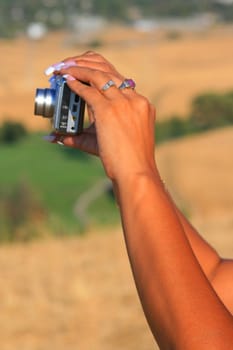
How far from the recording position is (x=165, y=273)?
1.54m

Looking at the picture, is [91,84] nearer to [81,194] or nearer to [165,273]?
[165,273]

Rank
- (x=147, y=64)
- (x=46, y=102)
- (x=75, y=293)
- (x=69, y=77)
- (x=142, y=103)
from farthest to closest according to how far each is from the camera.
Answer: (x=147, y=64)
(x=75, y=293)
(x=46, y=102)
(x=69, y=77)
(x=142, y=103)

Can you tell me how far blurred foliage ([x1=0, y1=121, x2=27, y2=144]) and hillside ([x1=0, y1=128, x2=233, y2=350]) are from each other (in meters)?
11.2

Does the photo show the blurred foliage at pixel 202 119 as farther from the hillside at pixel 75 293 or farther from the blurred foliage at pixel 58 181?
the hillside at pixel 75 293

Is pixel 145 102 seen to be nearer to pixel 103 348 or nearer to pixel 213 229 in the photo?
pixel 103 348

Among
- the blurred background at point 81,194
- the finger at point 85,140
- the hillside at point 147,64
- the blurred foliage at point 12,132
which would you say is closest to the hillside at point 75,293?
the blurred background at point 81,194

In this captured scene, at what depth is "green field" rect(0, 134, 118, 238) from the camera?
37.9 feet

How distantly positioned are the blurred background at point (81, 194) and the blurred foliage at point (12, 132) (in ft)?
0.09

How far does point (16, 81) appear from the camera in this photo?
1439 inches

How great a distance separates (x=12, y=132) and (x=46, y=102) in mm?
20693

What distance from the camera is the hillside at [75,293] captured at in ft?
19.2

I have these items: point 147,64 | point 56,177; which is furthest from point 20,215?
point 147,64

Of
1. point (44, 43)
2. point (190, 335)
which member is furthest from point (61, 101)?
point (44, 43)

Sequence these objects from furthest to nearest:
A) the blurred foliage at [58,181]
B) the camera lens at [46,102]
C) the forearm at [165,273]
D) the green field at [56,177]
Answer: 1. the green field at [56,177]
2. the blurred foliage at [58,181]
3. the camera lens at [46,102]
4. the forearm at [165,273]
